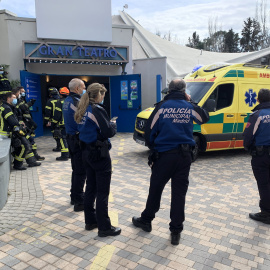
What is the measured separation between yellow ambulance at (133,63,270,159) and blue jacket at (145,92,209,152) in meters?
3.85

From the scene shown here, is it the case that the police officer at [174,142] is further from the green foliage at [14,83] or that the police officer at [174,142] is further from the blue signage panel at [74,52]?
the green foliage at [14,83]

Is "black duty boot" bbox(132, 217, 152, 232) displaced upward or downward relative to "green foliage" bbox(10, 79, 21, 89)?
downward

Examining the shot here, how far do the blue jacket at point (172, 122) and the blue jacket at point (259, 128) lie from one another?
1.00 meters

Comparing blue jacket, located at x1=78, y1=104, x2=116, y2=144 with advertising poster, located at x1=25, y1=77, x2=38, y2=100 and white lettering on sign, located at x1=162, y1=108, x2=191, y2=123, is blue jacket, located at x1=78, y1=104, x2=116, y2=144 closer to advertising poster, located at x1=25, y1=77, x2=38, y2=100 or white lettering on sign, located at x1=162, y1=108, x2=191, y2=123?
white lettering on sign, located at x1=162, y1=108, x2=191, y2=123

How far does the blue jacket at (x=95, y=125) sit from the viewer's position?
3277 millimetres

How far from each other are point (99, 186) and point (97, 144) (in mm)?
524

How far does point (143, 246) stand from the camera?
10.9 feet

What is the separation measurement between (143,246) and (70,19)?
9.87 m

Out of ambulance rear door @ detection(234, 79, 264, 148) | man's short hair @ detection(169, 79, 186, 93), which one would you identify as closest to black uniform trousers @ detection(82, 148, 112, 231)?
man's short hair @ detection(169, 79, 186, 93)

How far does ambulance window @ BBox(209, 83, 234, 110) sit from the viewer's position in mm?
7363

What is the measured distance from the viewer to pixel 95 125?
3.32 metres

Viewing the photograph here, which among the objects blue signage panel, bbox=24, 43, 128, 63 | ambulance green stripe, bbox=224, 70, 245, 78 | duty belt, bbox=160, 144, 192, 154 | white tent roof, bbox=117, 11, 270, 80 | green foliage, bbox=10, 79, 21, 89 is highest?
white tent roof, bbox=117, 11, 270, 80

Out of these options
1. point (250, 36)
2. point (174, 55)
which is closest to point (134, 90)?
point (174, 55)

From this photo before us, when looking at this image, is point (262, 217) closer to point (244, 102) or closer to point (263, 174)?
point (263, 174)
